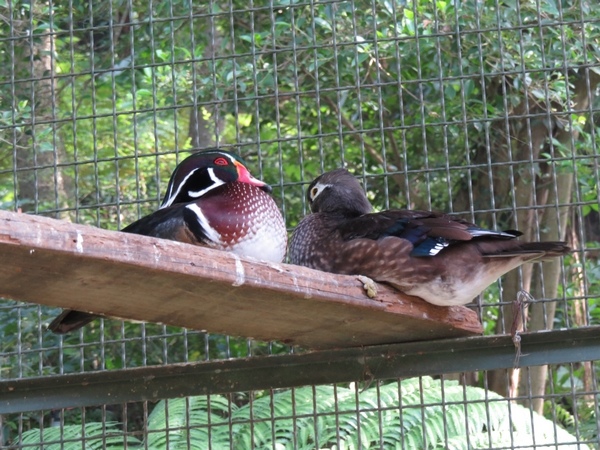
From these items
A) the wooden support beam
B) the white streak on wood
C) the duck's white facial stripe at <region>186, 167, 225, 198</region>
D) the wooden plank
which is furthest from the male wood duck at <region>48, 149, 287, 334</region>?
the wooden support beam

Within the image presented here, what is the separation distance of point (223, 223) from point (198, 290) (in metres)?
0.28

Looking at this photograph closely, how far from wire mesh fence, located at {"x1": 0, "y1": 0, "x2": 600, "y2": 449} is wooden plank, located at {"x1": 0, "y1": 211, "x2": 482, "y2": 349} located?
1.66 feet

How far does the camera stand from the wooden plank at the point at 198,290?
1.76 metres

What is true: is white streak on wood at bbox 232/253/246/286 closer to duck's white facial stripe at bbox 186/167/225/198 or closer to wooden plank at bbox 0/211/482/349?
wooden plank at bbox 0/211/482/349

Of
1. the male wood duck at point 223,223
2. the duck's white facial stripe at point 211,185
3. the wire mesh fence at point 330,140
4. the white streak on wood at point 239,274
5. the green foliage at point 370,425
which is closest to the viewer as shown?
the white streak on wood at point 239,274

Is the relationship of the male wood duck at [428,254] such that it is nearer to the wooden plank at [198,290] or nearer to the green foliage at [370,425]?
the wooden plank at [198,290]

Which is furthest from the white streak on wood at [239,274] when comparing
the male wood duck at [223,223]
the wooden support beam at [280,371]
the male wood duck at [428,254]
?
the wooden support beam at [280,371]

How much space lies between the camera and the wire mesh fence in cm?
304

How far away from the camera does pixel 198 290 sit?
2.04 metres

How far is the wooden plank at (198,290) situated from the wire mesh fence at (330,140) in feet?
1.66

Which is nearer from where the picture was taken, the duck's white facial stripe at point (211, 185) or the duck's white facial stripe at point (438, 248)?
the duck's white facial stripe at point (438, 248)

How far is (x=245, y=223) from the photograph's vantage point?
230cm

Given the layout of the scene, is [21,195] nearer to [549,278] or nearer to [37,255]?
[549,278]

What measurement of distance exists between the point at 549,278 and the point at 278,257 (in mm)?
2241
